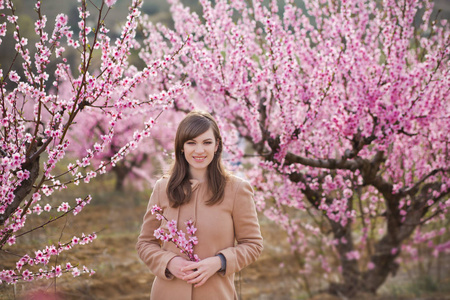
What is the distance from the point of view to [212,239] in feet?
6.88

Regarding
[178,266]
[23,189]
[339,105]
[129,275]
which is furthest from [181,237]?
[129,275]

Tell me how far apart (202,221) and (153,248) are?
0.29 metres

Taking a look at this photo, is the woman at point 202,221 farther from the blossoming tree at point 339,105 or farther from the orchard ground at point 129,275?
the orchard ground at point 129,275

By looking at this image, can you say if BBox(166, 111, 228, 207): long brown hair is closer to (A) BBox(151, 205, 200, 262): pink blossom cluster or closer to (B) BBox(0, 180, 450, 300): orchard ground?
(A) BBox(151, 205, 200, 262): pink blossom cluster

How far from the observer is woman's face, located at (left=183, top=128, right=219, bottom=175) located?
219 centimetres

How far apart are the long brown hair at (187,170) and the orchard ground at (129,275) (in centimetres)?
199

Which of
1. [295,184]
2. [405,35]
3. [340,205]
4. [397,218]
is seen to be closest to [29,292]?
[295,184]

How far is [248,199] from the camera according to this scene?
2.18 meters

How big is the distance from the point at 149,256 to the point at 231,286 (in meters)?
0.43

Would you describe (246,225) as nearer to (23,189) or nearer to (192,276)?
(192,276)

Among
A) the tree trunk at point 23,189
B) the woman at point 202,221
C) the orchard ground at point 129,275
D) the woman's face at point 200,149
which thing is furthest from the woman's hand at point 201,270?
the orchard ground at point 129,275

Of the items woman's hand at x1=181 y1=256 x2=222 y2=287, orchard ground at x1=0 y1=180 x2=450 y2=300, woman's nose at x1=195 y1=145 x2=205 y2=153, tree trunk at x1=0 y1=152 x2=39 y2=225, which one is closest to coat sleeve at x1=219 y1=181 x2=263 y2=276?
woman's hand at x1=181 y1=256 x2=222 y2=287

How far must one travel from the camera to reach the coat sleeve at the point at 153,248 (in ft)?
6.79

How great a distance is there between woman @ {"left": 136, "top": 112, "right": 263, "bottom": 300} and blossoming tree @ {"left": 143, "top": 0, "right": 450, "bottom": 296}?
4.74 ft
